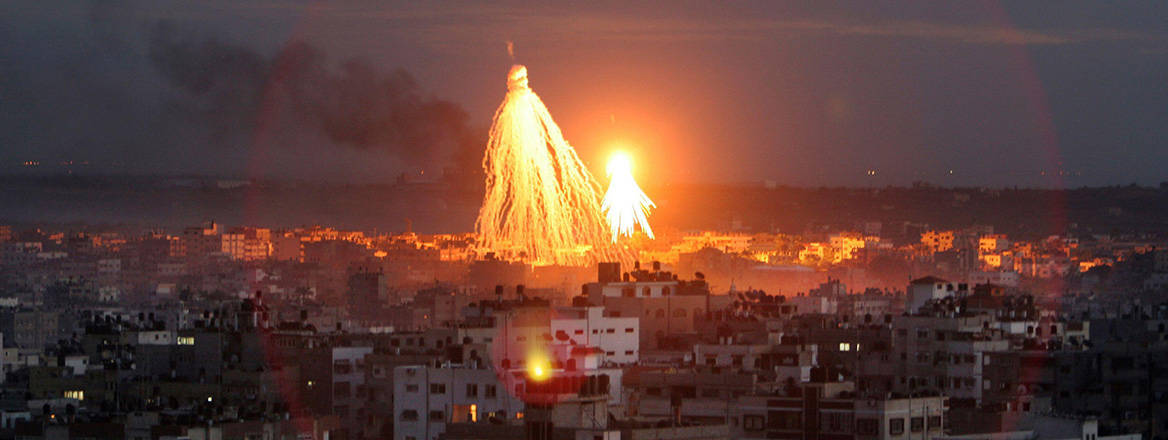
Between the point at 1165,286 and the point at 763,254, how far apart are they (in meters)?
54.1

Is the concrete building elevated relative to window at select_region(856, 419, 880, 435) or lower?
elevated

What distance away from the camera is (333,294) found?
128 m

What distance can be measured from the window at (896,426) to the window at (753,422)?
1.64m

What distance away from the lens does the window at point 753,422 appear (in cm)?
3550

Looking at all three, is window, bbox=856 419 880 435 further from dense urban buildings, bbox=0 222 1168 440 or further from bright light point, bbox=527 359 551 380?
bright light point, bbox=527 359 551 380

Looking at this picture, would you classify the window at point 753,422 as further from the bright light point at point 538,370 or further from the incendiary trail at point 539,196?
the incendiary trail at point 539,196

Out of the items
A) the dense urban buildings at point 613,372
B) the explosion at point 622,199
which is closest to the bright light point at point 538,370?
the dense urban buildings at point 613,372

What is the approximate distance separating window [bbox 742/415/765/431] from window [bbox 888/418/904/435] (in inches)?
64.5

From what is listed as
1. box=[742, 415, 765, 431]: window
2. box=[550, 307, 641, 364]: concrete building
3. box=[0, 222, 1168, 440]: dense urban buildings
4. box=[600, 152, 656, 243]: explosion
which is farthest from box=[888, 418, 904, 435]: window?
box=[600, 152, 656, 243]: explosion

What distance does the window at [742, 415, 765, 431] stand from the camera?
35.5m

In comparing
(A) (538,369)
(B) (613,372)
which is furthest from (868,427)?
(B) (613,372)

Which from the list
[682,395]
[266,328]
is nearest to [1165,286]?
[266,328]

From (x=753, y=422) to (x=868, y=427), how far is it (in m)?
1.80

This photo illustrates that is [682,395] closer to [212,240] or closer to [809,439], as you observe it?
[809,439]
